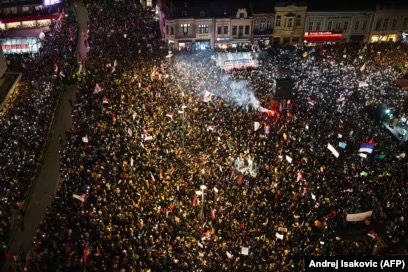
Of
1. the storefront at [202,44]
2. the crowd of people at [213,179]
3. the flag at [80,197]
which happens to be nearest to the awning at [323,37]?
the storefront at [202,44]

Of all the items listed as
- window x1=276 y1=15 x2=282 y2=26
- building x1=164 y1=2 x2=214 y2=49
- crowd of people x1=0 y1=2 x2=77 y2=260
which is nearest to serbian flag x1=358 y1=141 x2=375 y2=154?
crowd of people x1=0 y1=2 x2=77 y2=260

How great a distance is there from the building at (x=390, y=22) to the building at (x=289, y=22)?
9.11 m

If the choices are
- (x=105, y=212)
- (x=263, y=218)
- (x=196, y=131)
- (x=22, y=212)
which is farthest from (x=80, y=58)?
(x=263, y=218)

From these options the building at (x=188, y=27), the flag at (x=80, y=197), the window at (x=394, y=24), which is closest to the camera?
the flag at (x=80, y=197)

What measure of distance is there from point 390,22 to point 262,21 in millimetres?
15961

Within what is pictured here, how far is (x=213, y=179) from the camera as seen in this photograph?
2189cm

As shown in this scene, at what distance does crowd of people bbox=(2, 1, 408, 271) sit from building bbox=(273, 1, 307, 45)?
14075mm

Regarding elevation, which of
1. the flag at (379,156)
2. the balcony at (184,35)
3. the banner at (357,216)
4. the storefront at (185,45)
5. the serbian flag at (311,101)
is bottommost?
the banner at (357,216)

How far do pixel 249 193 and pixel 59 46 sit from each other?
88.1 ft

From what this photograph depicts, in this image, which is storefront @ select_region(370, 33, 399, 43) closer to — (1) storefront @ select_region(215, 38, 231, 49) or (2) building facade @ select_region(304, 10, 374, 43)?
(2) building facade @ select_region(304, 10, 374, 43)

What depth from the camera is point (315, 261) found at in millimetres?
15625

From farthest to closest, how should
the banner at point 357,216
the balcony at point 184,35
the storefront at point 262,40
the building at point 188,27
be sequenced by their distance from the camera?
the storefront at point 262,40 → the balcony at point 184,35 → the building at point 188,27 → the banner at point 357,216

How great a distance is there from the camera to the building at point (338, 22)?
4625cm

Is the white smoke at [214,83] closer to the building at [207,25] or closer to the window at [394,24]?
the building at [207,25]
